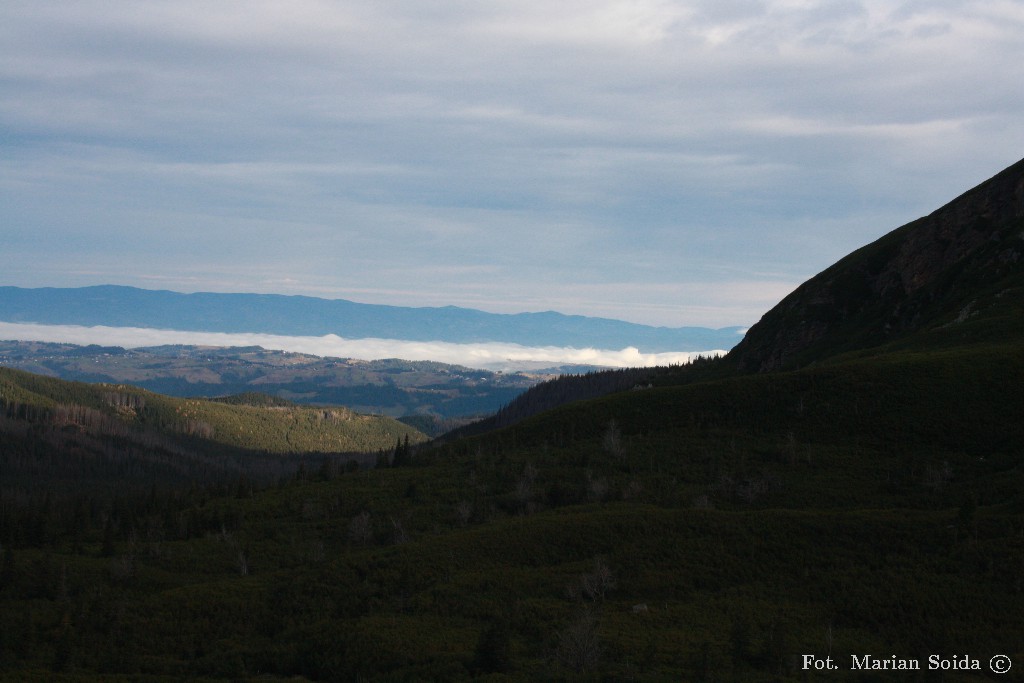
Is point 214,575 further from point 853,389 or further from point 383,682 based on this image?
point 853,389

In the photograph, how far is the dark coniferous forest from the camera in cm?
5606

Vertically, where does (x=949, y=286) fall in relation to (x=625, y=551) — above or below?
above

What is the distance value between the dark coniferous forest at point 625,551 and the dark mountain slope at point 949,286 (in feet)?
5.13

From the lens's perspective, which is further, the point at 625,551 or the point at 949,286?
the point at 949,286

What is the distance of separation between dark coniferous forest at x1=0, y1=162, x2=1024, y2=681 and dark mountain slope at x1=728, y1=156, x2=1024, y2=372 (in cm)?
156

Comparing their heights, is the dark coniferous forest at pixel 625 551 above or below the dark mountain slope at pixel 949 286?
below

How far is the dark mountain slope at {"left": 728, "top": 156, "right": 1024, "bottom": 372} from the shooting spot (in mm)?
142750

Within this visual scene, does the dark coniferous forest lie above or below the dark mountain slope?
below

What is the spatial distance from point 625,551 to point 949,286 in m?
117

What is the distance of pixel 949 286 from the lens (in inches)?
6496

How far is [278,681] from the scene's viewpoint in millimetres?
55219

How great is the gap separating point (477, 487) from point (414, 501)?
8836 mm

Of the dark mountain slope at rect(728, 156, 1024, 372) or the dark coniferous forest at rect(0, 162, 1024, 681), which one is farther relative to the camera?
the dark mountain slope at rect(728, 156, 1024, 372)

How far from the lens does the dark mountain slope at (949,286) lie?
143 m
